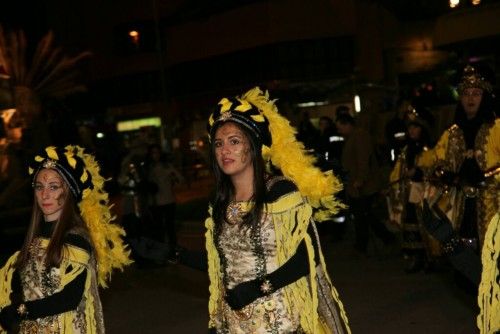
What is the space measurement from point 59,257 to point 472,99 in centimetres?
421

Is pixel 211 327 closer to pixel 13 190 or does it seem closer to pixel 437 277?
pixel 437 277

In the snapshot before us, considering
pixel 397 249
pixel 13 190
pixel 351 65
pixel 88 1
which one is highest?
pixel 88 1

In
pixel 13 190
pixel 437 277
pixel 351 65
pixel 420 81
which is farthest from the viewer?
pixel 351 65

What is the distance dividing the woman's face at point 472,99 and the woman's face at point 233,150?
11.9ft

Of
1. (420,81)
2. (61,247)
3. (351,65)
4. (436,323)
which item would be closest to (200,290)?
(436,323)

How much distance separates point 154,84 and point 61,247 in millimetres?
39982

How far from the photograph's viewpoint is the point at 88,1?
46531 mm

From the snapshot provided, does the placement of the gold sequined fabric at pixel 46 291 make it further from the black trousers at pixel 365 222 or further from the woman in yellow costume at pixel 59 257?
the black trousers at pixel 365 222

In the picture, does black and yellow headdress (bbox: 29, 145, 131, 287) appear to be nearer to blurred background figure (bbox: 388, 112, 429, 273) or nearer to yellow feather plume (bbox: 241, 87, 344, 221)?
yellow feather plume (bbox: 241, 87, 344, 221)

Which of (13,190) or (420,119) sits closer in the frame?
(420,119)

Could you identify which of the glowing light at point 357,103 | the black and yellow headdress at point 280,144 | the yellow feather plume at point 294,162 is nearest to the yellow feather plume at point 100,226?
the black and yellow headdress at point 280,144

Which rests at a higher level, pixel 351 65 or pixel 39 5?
pixel 39 5

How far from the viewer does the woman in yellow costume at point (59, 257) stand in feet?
14.4

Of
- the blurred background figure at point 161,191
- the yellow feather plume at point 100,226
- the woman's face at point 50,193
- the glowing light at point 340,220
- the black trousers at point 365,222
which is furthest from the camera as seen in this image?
the glowing light at point 340,220
